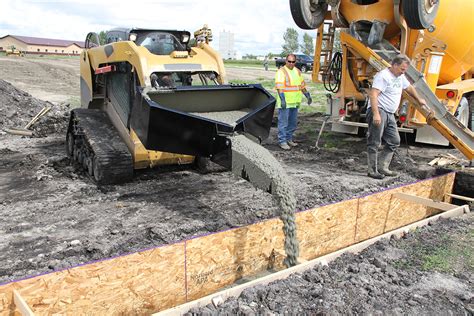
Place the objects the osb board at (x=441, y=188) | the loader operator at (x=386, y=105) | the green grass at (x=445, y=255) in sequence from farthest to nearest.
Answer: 1. the osb board at (x=441, y=188)
2. the loader operator at (x=386, y=105)
3. the green grass at (x=445, y=255)

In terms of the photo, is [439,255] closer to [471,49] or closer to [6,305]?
[6,305]

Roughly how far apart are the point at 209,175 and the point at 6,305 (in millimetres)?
4083

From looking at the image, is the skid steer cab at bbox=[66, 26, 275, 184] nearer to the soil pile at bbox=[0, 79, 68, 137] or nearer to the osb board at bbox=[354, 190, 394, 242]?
the osb board at bbox=[354, 190, 394, 242]

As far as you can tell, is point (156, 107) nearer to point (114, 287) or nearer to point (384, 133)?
point (114, 287)

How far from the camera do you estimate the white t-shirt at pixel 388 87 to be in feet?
19.5

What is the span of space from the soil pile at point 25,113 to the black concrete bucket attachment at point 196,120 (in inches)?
216

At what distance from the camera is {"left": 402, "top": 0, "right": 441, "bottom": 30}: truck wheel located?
6500 mm

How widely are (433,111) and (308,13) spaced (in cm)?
287

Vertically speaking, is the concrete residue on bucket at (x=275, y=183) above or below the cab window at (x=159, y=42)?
below

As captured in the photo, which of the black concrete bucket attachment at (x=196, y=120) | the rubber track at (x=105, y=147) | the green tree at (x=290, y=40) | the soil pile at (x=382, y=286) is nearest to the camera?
the soil pile at (x=382, y=286)

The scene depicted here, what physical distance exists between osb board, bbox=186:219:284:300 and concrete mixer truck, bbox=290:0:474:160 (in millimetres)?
3668

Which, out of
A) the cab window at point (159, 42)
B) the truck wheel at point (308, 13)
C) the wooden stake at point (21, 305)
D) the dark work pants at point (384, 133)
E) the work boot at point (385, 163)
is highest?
the truck wheel at point (308, 13)

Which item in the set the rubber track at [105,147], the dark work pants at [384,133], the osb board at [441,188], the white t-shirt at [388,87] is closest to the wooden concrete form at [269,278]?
the osb board at [441,188]

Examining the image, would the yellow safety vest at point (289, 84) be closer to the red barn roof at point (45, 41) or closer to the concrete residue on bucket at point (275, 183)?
the concrete residue on bucket at point (275, 183)
